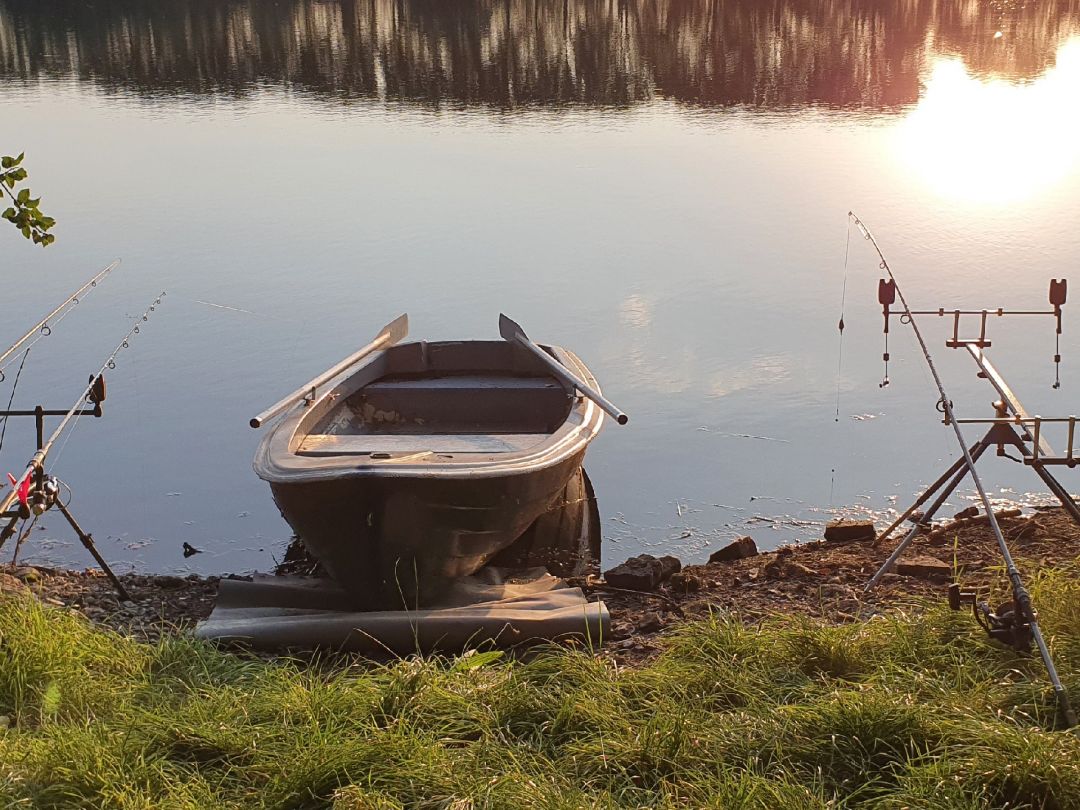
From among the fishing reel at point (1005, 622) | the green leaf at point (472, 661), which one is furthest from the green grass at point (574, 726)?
the fishing reel at point (1005, 622)

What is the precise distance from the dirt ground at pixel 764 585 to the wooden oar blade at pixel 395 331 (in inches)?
129

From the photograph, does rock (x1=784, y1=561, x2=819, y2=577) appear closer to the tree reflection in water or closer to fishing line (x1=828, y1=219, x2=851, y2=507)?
fishing line (x1=828, y1=219, x2=851, y2=507)

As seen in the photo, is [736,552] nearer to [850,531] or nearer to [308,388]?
[850,531]

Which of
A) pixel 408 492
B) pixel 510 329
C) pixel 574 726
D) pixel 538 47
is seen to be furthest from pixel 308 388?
pixel 538 47

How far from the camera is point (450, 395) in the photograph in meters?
10.7

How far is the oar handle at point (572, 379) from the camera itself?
8239mm

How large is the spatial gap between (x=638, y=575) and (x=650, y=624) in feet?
2.94

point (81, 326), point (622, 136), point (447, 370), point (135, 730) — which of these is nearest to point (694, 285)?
point (447, 370)

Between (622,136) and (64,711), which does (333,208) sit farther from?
(64,711)

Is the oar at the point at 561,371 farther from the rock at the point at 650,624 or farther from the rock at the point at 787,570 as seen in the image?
the rock at the point at 787,570

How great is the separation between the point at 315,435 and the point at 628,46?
1151 inches

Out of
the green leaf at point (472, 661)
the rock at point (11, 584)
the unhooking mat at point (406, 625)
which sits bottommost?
the unhooking mat at point (406, 625)

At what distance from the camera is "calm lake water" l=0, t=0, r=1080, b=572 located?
1108cm

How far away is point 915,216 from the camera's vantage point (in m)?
19.3
